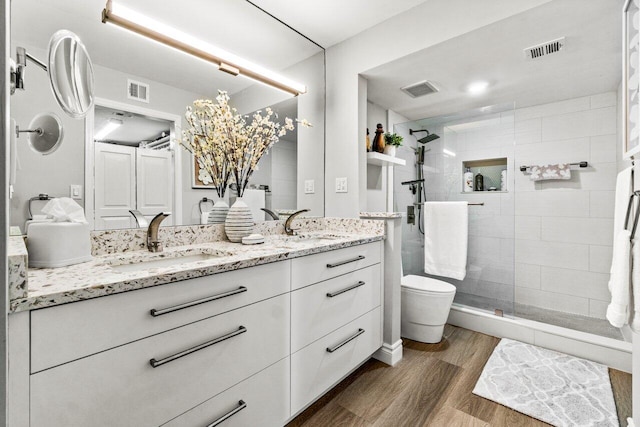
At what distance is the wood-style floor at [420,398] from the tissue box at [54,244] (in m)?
1.21

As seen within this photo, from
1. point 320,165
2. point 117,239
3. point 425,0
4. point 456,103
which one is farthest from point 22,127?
point 456,103

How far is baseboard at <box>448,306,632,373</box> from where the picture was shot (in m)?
1.85

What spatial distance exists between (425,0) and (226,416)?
7.94 feet

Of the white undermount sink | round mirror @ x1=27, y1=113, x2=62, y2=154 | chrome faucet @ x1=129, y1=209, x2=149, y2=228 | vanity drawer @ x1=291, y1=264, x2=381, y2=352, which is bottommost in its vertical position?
vanity drawer @ x1=291, y1=264, x2=381, y2=352

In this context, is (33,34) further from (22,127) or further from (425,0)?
(425,0)

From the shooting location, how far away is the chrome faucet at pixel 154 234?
4.39ft

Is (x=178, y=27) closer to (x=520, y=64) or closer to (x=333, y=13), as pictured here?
(x=333, y=13)

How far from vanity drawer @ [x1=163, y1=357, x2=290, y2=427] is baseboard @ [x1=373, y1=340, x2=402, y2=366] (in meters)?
0.91

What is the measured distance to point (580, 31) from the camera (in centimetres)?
167

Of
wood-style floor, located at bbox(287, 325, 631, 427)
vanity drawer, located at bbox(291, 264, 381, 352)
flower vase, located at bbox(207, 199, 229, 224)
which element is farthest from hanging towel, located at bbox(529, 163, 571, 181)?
flower vase, located at bbox(207, 199, 229, 224)

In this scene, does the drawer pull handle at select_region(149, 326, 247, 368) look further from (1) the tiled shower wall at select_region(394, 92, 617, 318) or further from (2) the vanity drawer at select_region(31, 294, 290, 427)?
(1) the tiled shower wall at select_region(394, 92, 617, 318)

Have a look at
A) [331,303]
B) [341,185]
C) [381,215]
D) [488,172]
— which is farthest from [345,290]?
[488,172]

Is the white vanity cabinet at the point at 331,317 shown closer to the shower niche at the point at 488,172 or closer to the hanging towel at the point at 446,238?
the hanging towel at the point at 446,238

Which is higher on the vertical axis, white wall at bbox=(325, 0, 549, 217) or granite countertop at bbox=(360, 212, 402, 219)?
white wall at bbox=(325, 0, 549, 217)
